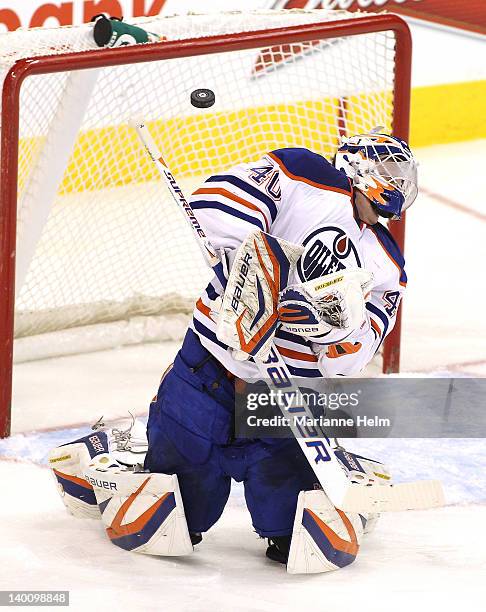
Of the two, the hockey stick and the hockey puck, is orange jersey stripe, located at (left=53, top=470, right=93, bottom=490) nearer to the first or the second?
the hockey stick

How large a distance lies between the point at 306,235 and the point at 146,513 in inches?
26.2

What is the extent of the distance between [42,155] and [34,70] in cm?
60

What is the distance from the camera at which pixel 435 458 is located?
12.9ft

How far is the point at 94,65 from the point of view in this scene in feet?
12.6

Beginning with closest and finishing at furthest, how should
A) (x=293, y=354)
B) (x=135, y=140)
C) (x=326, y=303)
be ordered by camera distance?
(x=326, y=303) → (x=293, y=354) → (x=135, y=140)

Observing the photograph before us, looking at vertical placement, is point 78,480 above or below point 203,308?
below

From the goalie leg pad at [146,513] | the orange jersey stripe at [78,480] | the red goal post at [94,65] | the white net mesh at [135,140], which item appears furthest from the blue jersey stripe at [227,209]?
the white net mesh at [135,140]

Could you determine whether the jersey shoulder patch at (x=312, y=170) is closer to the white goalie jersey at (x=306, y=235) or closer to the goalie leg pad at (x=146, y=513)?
the white goalie jersey at (x=306, y=235)

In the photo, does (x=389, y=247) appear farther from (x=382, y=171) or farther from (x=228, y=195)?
(x=228, y=195)

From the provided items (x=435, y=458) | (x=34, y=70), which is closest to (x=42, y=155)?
(x=34, y=70)

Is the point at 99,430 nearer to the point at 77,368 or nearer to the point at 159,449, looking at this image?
the point at 159,449

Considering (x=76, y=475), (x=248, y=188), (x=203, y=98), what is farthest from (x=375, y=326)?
(x=76, y=475)

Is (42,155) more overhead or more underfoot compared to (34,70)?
more underfoot

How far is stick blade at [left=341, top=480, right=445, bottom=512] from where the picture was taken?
3.04m
